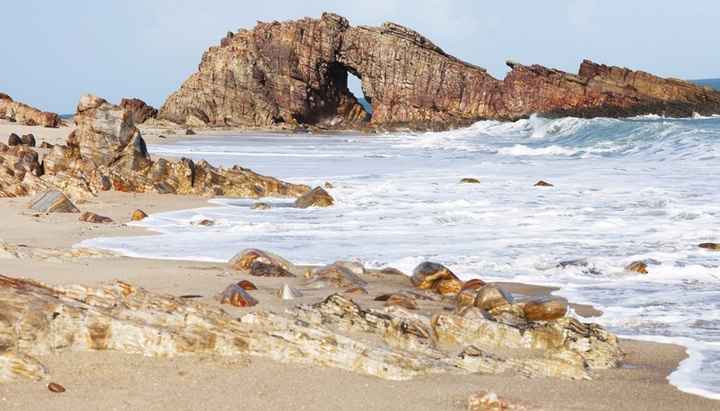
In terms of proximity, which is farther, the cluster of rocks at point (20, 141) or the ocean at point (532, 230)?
the cluster of rocks at point (20, 141)

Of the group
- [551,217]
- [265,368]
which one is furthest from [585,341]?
[551,217]

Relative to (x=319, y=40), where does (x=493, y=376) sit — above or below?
below

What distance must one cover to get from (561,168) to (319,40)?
29031 mm

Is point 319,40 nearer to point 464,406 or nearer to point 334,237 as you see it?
point 334,237

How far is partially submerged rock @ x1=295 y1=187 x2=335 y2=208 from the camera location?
1285cm

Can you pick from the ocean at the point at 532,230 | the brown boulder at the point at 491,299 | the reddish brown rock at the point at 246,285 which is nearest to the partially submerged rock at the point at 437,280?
the ocean at the point at 532,230

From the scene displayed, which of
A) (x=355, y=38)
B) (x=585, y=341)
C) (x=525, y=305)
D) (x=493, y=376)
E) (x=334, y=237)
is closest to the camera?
(x=493, y=376)

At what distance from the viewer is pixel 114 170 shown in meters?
14.1

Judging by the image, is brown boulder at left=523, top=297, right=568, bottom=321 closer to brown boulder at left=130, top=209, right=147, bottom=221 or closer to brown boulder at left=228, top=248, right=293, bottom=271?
brown boulder at left=228, top=248, right=293, bottom=271

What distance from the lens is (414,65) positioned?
151 feet

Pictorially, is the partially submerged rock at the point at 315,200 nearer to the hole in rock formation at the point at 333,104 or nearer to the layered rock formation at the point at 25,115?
the layered rock formation at the point at 25,115

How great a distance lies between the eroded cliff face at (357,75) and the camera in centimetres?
4406

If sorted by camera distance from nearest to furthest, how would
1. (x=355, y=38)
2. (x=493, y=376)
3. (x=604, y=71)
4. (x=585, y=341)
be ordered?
(x=493, y=376), (x=585, y=341), (x=604, y=71), (x=355, y=38)

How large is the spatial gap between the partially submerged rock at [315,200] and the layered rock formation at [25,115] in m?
25.6
